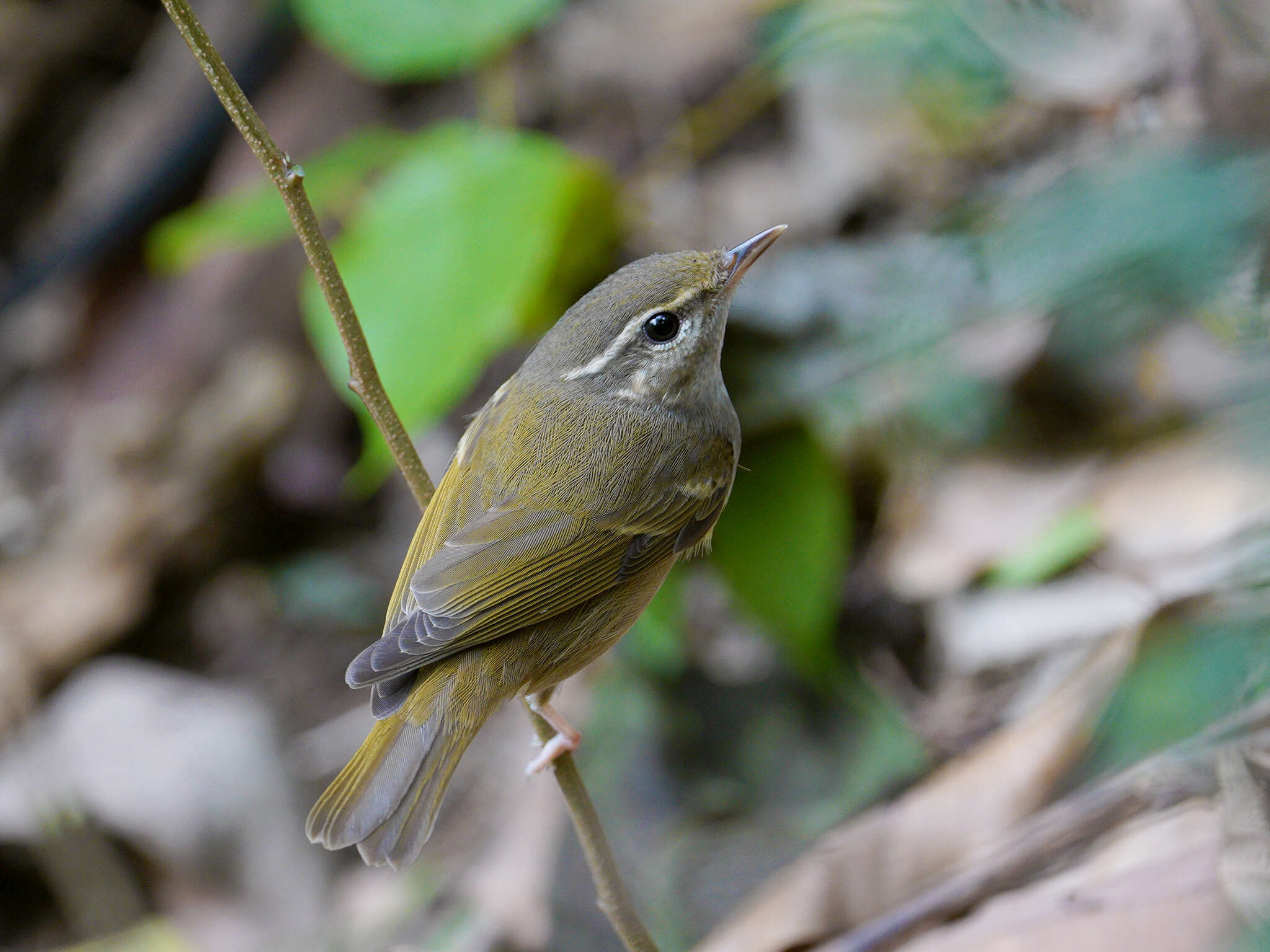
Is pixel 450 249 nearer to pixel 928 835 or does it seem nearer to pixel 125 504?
pixel 928 835

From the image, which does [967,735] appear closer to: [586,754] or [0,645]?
[586,754]

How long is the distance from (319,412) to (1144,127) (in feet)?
13.2

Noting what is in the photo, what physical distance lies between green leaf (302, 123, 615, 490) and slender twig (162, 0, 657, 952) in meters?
1.17

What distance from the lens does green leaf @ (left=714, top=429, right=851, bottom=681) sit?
3.85 metres

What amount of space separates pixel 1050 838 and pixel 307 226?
178cm

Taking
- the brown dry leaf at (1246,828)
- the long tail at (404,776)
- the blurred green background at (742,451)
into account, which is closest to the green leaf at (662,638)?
the blurred green background at (742,451)

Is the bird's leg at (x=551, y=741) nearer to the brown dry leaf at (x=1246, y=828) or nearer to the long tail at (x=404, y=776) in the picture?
the long tail at (x=404, y=776)

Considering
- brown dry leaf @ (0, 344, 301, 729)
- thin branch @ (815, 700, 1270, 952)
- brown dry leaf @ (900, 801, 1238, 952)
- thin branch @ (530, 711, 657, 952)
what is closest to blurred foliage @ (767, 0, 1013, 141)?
thin branch @ (815, 700, 1270, 952)

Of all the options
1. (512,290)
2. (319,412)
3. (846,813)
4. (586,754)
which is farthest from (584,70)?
(846,813)

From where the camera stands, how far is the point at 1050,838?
2328 millimetres

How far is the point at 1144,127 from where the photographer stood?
287 cm

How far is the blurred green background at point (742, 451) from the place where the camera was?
238 centimetres

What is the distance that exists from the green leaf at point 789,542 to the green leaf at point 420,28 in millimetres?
1623

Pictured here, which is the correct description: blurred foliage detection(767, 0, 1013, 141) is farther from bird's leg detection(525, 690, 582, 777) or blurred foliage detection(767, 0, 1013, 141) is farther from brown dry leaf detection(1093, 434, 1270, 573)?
bird's leg detection(525, 690, 582, 777)
